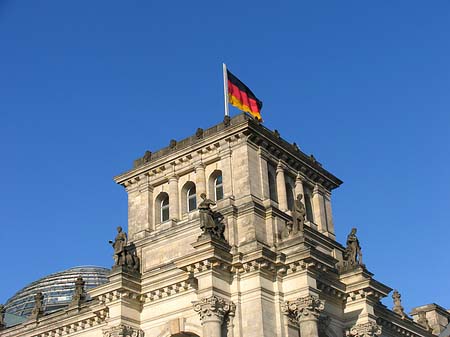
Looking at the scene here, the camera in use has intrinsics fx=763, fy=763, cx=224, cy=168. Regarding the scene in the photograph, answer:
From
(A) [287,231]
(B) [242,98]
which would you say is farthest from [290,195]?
(B) [242,98]

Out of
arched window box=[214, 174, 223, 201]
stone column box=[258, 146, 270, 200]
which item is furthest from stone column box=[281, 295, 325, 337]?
arched window box=[214, 174, 223, 201]

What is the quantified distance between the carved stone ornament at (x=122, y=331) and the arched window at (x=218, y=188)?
27.1 ft

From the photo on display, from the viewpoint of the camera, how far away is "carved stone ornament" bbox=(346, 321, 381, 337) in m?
39.4

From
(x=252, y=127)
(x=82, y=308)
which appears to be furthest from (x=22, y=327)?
(x=252, y=127)

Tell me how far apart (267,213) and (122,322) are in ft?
30.3

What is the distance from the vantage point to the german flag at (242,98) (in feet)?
145

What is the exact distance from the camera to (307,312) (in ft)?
117

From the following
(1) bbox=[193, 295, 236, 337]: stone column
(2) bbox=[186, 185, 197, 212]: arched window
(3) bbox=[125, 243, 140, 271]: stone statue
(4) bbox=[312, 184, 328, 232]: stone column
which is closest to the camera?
(1) bbox=[193, 295, 236, 337]: stone column

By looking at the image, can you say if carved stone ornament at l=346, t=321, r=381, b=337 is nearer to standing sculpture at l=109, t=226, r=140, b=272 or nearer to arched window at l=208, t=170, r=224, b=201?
arched window at l=208, t=170, r=224, b=201

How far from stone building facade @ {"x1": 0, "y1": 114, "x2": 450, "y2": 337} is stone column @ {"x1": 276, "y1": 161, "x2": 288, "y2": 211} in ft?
0.26

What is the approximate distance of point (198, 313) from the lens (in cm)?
3575

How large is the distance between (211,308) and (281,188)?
9663 millimetres

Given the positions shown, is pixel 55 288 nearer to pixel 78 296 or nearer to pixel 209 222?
pixel 78 296

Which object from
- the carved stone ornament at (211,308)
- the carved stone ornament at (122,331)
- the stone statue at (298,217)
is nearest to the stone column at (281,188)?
the stone statue at (298,217)
